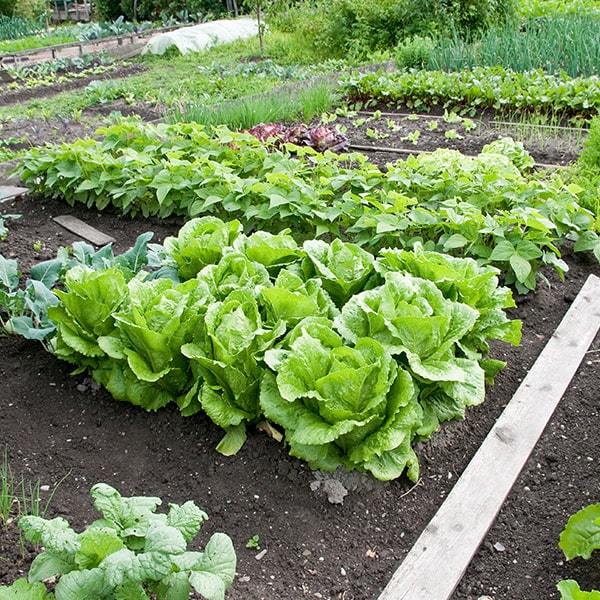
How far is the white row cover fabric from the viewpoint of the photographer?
11836 millimetres

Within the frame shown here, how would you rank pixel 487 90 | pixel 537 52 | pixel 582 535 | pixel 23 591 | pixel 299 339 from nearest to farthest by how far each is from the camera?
pixel 23 591
pixel 582 535
pixel 299 339
pixel 487 90
pixel 537 52

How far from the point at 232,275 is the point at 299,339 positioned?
23.3 inches

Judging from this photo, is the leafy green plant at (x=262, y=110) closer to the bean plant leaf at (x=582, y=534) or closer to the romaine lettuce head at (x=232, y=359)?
the romaine lettuce head at (x=232, y=359)

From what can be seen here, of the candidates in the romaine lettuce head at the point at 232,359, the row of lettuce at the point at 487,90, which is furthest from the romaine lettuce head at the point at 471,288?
the row of lettuce at the point at 487,90

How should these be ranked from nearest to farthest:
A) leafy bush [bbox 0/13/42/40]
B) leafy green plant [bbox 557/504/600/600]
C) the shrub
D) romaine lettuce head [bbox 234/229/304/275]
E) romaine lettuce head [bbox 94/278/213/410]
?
leafy green plant [bbox 557/504/600/600]
romaine lettuce head [bbox 94/278/213/410]
romaine lettuce head [bbox 234/229/304/275]
the shrub
leafy bush [bbox 0/13/42/40]

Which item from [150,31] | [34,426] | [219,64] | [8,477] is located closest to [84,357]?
[34,426]

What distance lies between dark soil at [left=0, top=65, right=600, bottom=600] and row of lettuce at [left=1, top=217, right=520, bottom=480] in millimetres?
92

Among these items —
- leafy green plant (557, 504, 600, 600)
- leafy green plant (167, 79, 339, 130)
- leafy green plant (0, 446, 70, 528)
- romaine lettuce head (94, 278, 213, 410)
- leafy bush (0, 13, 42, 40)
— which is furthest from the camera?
leafy bush (0, 13, 42, 40)

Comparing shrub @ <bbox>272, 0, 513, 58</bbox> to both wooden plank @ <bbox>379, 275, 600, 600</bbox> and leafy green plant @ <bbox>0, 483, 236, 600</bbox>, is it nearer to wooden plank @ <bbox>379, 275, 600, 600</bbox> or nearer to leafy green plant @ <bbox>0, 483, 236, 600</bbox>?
wooden plank @ <bbox>379, 275, 600, 600</bbox>

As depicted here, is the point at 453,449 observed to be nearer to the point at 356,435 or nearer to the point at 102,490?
the point at 356,435

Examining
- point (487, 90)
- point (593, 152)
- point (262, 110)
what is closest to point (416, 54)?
point (487, 90)

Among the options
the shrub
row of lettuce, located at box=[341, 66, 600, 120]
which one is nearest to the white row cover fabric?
the shrub

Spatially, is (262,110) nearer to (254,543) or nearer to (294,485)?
(294,485)

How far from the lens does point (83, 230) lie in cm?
417
